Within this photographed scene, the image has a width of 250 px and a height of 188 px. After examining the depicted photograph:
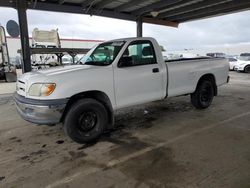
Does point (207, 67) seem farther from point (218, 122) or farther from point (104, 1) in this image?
point (104, 1)

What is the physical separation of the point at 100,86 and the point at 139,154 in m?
1.40

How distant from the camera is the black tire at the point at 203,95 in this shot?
593 centimetres

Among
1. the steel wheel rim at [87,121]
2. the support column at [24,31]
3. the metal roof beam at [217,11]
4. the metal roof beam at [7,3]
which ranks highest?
the metal roof beam at [217,11]

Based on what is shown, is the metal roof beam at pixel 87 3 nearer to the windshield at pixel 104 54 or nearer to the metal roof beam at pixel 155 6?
the metal roof beam at pixel 155 6

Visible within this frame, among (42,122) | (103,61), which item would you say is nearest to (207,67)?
(103,61)

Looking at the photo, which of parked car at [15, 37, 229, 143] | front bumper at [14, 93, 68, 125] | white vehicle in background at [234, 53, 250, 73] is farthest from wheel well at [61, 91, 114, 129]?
white vehicle in background at [234, 53, 250, 73]

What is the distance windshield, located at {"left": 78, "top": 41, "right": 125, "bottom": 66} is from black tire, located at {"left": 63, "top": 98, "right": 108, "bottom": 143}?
95 centimetres

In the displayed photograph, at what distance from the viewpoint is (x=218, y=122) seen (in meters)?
4.97

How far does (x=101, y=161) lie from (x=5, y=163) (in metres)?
1.48

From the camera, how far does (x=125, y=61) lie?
166 inches

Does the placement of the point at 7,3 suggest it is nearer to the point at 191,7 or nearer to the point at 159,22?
the point at 191,7

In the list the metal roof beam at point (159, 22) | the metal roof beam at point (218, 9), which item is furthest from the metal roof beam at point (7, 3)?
the metal roof beam at point (218, 9)

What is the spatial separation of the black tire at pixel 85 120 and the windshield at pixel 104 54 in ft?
3.11

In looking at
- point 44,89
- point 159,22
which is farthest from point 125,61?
point 159,22
